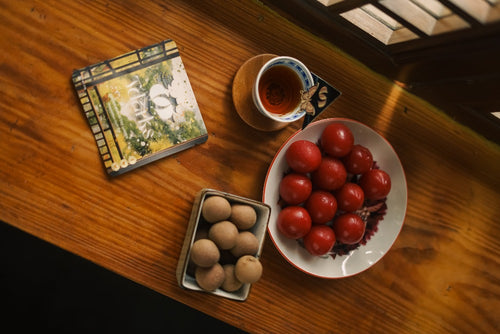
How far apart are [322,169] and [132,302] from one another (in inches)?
31.6

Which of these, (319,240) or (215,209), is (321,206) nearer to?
(319,240)

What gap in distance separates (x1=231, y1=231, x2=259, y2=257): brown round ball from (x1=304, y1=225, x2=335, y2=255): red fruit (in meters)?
0.13

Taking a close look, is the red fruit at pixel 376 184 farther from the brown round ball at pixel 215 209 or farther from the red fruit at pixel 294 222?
the brown round ball at pixel 215 209

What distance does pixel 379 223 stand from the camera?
3.06 feet

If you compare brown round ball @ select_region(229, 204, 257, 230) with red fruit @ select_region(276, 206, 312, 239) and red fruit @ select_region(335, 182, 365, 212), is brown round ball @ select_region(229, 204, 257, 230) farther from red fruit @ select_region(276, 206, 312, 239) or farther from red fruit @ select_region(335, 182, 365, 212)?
red fruit @ select_region(335, 182, 365, 212)

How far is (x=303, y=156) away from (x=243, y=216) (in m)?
0.18

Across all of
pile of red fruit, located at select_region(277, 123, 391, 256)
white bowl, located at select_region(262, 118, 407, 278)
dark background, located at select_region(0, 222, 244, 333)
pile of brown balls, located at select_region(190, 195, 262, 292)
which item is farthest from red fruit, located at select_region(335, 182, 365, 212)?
dark background, located at select_region(0, 222, 244, 333)

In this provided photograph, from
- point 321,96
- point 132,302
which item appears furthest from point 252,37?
point 132,302

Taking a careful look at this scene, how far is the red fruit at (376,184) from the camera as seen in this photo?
87cm

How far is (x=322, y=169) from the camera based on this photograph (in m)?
0.86

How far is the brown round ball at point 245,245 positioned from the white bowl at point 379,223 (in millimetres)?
79

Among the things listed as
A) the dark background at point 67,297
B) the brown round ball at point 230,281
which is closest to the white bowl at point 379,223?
the brown round ball at point 230,281

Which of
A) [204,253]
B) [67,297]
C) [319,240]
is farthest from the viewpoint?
[67,297]

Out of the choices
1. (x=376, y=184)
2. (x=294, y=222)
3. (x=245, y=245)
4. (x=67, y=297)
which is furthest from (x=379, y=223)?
(x=67, y=297)
